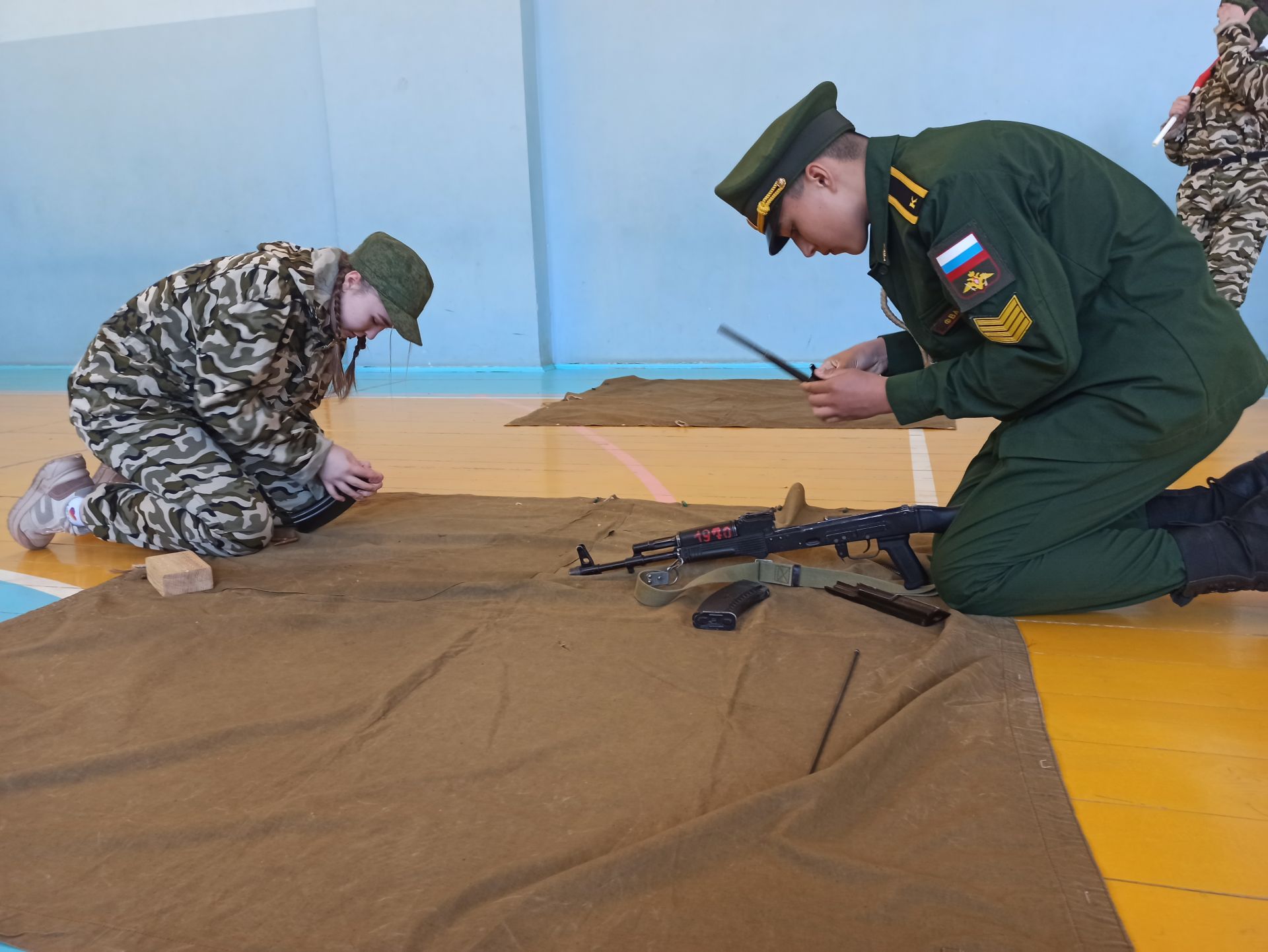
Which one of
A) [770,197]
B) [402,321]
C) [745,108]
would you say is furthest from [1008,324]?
[745,108]

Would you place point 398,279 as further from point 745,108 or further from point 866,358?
point 745,108

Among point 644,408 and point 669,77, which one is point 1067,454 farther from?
point 669,77

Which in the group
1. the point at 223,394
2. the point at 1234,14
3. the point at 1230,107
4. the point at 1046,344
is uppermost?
the point at 1234,14

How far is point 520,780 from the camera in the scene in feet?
4.49

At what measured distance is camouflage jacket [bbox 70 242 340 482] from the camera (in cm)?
227

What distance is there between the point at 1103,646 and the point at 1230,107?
3.37 meters

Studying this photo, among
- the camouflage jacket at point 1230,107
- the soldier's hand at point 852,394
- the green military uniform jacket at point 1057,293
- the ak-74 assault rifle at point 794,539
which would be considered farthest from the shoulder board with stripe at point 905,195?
the camouflage jacket at point 1230,107

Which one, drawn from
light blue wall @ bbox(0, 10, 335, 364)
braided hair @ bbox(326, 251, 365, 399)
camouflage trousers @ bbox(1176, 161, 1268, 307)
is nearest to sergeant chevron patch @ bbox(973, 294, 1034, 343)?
braided hair @ bbox(326, 251, 365, 399)

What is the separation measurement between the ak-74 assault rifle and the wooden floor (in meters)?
0.31

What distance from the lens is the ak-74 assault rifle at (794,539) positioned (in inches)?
81.5

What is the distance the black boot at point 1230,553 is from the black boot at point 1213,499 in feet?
0.25

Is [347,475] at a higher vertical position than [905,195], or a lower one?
lower

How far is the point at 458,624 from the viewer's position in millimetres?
1959

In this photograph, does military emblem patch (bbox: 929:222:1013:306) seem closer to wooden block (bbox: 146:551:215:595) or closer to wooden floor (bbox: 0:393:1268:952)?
wooden floor (bbox: 0:393:1268:952)
